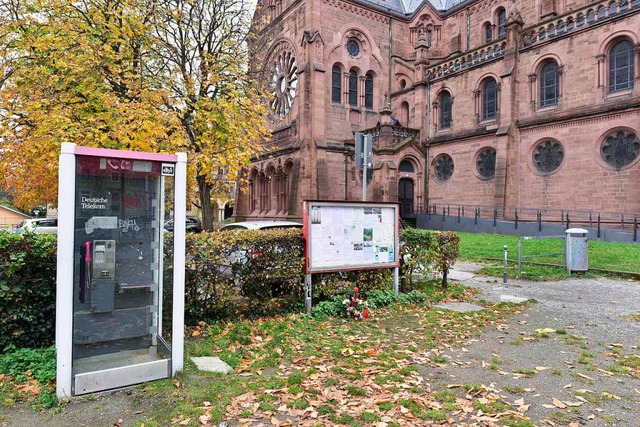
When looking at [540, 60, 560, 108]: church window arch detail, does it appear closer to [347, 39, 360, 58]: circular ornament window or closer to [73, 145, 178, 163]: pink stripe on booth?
[347, 39, 360, 58]: circular ornament window

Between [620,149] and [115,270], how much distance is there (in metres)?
21.9

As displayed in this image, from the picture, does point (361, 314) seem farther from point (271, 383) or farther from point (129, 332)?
point (129, 332)

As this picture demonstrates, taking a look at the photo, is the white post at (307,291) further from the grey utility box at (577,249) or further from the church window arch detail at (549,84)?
the church window arch detail at (549,84)

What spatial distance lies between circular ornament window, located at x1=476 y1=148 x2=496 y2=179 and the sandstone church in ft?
0.28

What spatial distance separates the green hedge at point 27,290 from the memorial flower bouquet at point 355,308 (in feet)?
13.6

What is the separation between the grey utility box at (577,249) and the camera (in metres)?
10.7

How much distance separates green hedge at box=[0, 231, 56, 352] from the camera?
446 centimetres

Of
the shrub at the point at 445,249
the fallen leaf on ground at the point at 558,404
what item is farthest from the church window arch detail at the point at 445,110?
the fallen leaf on ground at the point at 558,404

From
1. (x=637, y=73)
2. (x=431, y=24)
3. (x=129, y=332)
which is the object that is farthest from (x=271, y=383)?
(x=431, y=24)

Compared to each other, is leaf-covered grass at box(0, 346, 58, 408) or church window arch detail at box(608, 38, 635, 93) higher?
church window arch detail at box(608, 38, 635, 93)

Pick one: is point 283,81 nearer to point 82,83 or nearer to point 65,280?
point 82,83

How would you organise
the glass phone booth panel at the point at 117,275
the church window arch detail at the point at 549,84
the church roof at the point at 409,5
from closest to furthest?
the glass phone booth panel at the point at 117,275
the church window arch detail at the point at 549,84
the church roof at the point at 409,5

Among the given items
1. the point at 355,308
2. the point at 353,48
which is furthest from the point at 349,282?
the point at 353,48

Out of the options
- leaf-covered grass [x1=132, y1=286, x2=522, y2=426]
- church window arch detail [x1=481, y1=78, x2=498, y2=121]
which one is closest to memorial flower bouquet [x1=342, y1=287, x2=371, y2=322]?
leaf-covered grass [x1=132, y1=286, x2=522, y2=426]
